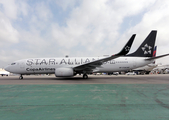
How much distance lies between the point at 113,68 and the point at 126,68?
183cm

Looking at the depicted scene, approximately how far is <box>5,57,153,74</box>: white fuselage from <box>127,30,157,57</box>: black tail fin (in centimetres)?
87

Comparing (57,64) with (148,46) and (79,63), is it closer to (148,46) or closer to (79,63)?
(79,63)

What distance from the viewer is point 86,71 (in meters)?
13.5

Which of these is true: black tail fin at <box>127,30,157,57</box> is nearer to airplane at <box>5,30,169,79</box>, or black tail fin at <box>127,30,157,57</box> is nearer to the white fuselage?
airplane at <box>5,30,169,79</box>

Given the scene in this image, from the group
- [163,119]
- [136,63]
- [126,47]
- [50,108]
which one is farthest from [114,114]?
[136,63]

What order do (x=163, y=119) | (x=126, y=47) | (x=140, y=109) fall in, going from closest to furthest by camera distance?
(x=163, y=119) < (x=140, y=109) < (x=126, y=47)

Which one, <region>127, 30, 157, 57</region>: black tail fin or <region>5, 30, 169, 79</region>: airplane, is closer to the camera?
<region>5, 30, 169, 79</region>: airplane

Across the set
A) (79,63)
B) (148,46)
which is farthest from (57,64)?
(148,46)

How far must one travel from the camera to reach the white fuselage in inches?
554

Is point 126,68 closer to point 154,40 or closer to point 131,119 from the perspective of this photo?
point 154,40

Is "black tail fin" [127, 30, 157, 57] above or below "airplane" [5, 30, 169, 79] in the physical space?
above

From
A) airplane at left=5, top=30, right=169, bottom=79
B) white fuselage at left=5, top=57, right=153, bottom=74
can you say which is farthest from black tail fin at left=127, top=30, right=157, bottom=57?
white fuselage at left=5, top=57, right=153, bottom=74

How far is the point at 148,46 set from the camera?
48.6 feet

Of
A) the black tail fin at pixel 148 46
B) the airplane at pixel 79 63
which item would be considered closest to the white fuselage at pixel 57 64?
the airplane at pixel 79 63
